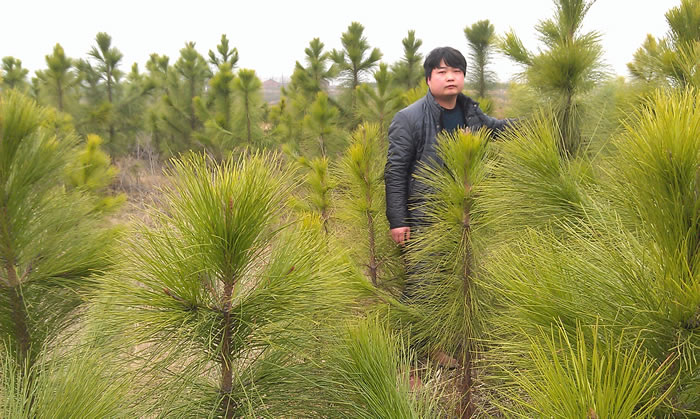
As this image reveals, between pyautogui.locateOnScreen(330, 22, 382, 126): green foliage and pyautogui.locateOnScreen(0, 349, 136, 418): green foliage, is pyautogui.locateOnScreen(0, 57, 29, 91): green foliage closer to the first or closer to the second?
pyautogui.locateOnScreen(330, 22, 382, 126): green foliage

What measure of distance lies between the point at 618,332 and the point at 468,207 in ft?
3.25

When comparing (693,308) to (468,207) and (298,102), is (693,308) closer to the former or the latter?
(468,207)

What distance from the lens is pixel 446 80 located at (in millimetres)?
2518

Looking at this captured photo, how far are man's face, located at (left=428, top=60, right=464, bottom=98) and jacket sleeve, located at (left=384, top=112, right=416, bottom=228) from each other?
0.27 m

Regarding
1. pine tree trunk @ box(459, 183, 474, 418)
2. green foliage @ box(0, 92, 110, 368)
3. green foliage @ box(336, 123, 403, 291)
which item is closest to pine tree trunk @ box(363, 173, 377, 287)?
green foliage @ box(336, 123, 403, 291)

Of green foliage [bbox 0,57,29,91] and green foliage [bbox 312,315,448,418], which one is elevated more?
green foliage [bbox 0,57,29,91]

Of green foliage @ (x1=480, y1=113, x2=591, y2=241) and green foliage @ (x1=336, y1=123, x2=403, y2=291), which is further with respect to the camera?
green foliage @ (x1=336, y1=123, x2=403, y2=291)

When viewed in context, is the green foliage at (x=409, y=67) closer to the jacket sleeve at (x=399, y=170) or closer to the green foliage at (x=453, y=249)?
the jacket sleeve at (x=399, y=170)

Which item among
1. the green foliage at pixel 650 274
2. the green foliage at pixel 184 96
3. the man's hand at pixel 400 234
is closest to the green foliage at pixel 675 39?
the green foliage at pixel 650 274

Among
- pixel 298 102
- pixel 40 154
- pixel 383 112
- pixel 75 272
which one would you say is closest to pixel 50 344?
pixel 75 272

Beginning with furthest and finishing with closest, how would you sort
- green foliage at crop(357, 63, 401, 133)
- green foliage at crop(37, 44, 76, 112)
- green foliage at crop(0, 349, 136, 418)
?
green foliage at crop(37, 44, 76, 112) → green foliage at crop(357, 63, 401, 133) → green foliage at crop(0, 349, 136, 418)

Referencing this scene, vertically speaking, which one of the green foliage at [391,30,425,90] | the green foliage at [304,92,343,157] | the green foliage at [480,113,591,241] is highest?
the green foliage at [391,30,425,90]

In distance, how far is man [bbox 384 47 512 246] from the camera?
2.34 meters

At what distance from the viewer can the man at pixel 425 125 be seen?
2.34 m
